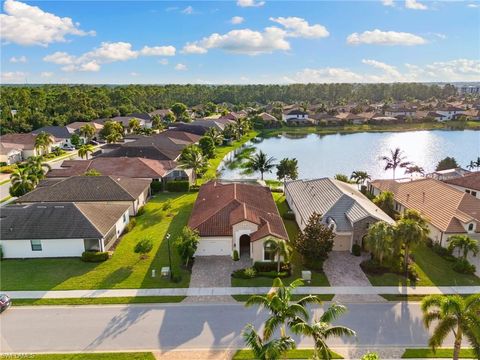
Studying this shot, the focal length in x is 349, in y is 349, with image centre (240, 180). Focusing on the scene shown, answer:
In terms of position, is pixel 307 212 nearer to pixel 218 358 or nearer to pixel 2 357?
pixel 218 358

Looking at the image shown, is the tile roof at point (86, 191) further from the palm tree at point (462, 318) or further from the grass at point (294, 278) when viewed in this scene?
the palm tree at point (462, 318)

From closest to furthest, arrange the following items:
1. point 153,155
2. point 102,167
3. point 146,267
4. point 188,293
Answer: point 188,293 → point 146,267 → point 102,167 → point 153,155

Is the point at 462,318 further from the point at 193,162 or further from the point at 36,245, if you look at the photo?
the point at 193,162

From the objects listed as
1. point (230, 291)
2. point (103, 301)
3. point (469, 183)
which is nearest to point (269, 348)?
point (230, 291)

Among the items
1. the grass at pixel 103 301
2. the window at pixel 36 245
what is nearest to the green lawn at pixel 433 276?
the grass at pixel 103 301

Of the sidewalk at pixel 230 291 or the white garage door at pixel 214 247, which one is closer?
the sidewalk at pixel 230 291

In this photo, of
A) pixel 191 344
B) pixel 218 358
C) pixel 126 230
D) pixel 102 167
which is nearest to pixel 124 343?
pixel 191 344
